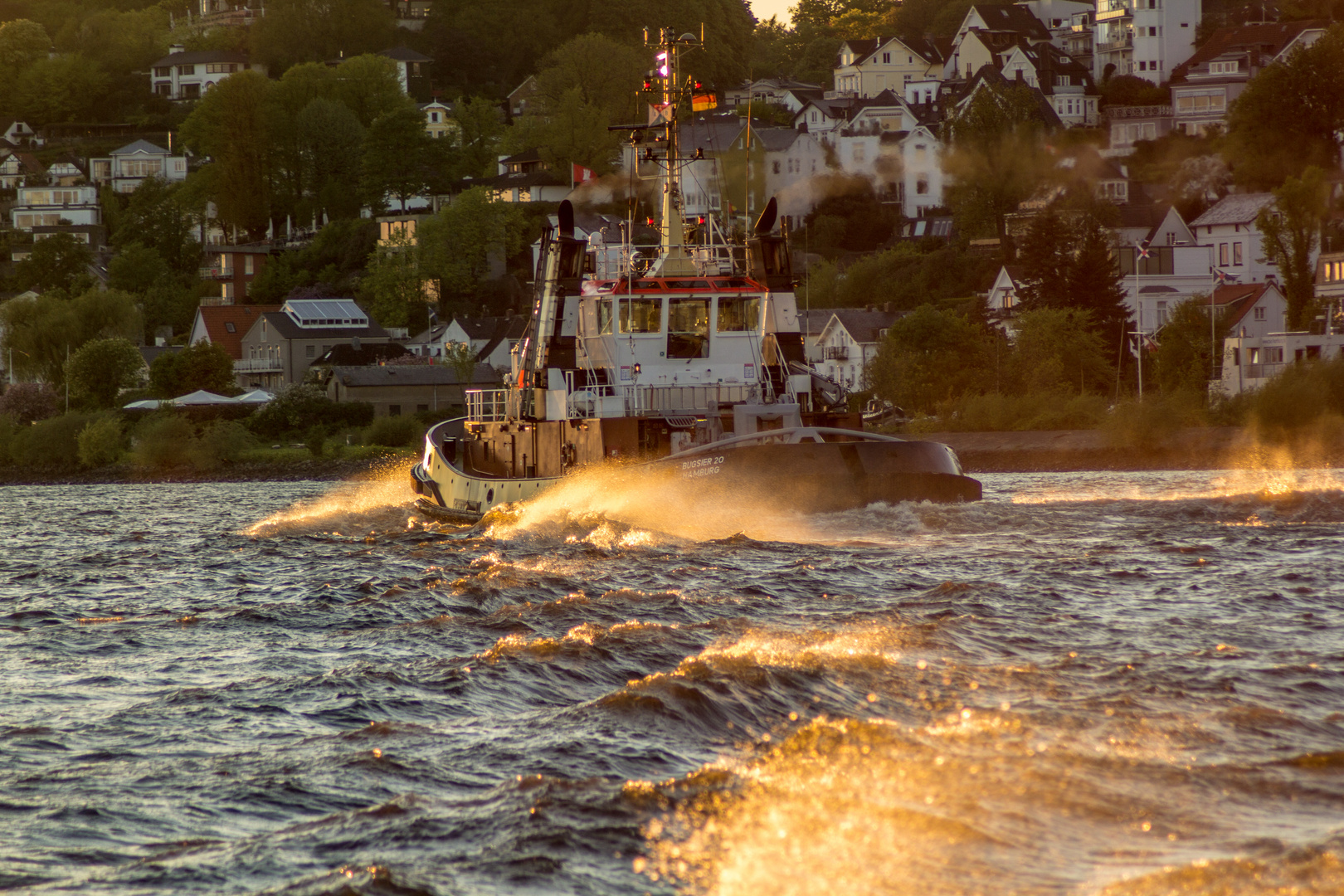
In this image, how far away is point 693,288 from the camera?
30344mm

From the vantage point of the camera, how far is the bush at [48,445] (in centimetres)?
8225

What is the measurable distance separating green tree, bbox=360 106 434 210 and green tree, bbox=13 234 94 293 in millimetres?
26916

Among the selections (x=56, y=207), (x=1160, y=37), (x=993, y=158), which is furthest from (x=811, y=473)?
(x=56, y=207)

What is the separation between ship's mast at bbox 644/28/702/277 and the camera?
3164 cm

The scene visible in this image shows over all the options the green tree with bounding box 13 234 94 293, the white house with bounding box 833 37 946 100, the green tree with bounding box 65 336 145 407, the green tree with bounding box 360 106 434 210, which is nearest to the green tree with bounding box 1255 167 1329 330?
the green tree with bounding box 65 336 145 407

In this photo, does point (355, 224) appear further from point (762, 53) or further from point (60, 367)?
point (762, 53)

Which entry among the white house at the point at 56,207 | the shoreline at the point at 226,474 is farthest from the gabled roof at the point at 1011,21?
the shoreline at the point at 226,474

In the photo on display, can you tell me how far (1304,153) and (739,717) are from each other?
84.9m

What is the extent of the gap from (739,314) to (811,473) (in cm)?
574

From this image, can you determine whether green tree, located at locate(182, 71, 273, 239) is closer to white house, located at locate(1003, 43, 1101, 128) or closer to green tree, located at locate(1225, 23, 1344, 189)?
white house, located at locate(1003, 43, 1101, 128)

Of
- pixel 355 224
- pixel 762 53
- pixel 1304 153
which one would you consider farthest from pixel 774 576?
pixel 762 53

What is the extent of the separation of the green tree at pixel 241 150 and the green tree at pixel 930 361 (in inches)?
3505

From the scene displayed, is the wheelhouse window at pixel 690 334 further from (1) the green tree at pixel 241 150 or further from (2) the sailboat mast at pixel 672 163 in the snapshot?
(1) the green tree at pixel 241 150

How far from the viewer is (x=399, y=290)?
12938 cm
